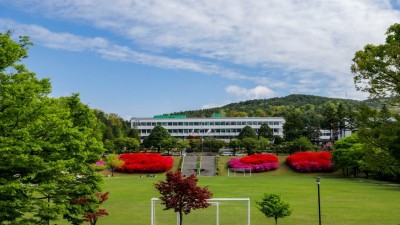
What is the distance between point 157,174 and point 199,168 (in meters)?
7.28

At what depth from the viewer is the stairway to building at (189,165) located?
7288 cm

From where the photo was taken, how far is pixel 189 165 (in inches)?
3056

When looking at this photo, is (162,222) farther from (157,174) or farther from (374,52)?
(157,174)

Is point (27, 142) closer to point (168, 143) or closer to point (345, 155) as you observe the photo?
point (345, 155)

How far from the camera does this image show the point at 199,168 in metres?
74.6

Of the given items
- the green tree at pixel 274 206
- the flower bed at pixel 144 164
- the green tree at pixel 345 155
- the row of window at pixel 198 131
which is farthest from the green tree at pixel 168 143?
the green tree at pixel 274 206

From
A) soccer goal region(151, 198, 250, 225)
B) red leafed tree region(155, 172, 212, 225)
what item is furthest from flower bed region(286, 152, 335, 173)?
red leafed tree region(155, 172, 212, 225)

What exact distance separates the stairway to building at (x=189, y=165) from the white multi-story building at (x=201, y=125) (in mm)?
54139

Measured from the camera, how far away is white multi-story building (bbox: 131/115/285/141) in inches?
5433

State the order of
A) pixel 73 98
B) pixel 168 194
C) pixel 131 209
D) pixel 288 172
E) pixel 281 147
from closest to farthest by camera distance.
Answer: pixel 168 194
pixel 73 98
pixel 131 209
pixel 288 172
pixel 281 147

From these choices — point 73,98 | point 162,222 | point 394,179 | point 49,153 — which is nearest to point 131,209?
point 162,222

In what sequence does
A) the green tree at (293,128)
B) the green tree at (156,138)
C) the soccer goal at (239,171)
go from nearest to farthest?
the soccer goal at (239,171)
the green tree at (156,138)
the green tree at (293,128)

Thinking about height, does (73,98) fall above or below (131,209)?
above

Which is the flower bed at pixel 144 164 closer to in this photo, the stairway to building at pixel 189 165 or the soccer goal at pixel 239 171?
the stairway to building at pixel 189 165
